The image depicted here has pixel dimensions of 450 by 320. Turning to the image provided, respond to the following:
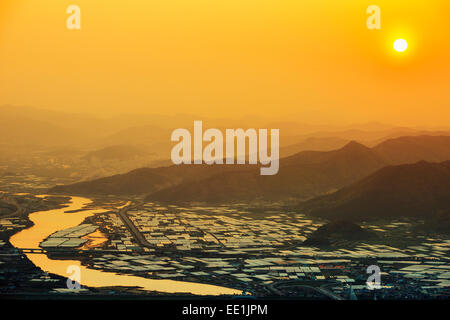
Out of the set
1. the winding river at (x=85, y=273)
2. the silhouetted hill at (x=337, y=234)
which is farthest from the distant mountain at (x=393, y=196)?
the winding river at (x=85, y=273)

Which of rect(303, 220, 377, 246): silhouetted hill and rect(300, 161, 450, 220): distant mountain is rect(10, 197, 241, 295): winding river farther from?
rect(300, 161, 450, 220): distant mountain

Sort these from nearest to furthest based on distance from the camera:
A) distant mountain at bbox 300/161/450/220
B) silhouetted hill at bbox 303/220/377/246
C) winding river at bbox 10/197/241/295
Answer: winding river at bbox 10/197/241/295, silhouetted hill at bbox 303/220/377/246, distant mountain at bbox 300/161/450/220

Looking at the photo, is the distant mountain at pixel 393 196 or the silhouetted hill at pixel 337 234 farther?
the distant mountain at pixel 393 196

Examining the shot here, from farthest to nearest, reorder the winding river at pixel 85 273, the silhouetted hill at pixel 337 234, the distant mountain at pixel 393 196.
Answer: the distant mountain at pixel 393 196
the silhouetted hill at pixel 337 234
the winding river at pixel 85 273

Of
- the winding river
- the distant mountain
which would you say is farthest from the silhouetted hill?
the winding river

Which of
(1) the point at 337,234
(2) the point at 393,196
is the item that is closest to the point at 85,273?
(1) the point at 337,234

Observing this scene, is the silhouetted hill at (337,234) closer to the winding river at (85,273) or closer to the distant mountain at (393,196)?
the distant mountain at (393,196)

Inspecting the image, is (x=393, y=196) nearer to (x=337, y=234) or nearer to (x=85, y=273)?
(x=337, y=234)
